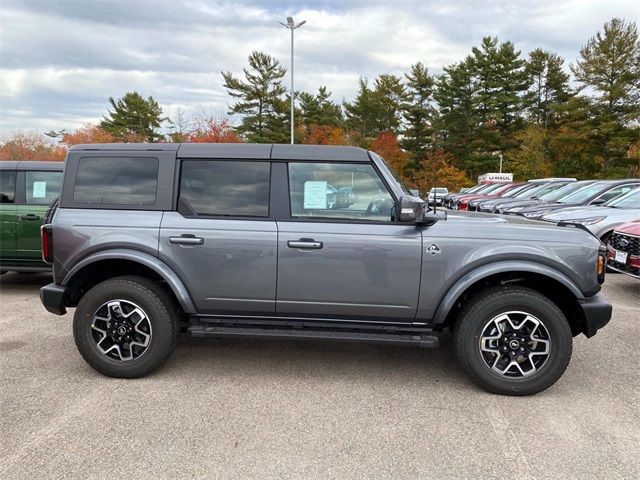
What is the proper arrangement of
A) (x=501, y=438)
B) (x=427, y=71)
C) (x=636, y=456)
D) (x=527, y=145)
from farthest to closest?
(x=427, y=71) → (x=527, y=145) → (x=501, y=438) → (x=636, y=456)

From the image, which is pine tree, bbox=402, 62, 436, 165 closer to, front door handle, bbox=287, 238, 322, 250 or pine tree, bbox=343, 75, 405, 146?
pine tree, bbox=343, 75, 405, 146

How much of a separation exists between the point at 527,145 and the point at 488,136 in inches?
134

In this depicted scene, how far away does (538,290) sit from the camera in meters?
3.60

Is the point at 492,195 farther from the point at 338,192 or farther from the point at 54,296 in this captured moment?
the point at 54,296

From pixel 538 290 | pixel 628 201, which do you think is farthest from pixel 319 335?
pixel 628 201

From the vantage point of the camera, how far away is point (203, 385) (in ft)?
11.5

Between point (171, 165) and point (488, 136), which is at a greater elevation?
point (488, 136)

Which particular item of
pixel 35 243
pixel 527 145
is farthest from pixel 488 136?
pixel 35 243

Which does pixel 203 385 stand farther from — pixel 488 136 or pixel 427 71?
pixel 427 71

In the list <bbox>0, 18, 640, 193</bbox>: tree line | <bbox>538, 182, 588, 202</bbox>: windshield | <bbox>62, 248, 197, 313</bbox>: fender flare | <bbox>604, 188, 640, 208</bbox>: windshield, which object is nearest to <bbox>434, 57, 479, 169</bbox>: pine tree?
<bbox>0, 18, 640, 193</bbox>: tree line

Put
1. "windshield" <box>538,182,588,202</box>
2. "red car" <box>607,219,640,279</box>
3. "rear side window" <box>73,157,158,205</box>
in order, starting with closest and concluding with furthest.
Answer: "rear side window" <box>73,157,158,205</box> < "red car" <box>607,219,640,279</box> < "windshield" <box>538,182,588,202</box>

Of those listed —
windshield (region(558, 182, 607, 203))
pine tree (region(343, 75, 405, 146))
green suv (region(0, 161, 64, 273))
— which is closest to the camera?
green suv (region(0, 161, 64, 273))

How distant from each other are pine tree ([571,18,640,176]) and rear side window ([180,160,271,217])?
123ft

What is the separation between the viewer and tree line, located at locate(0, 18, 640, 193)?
34281mm
